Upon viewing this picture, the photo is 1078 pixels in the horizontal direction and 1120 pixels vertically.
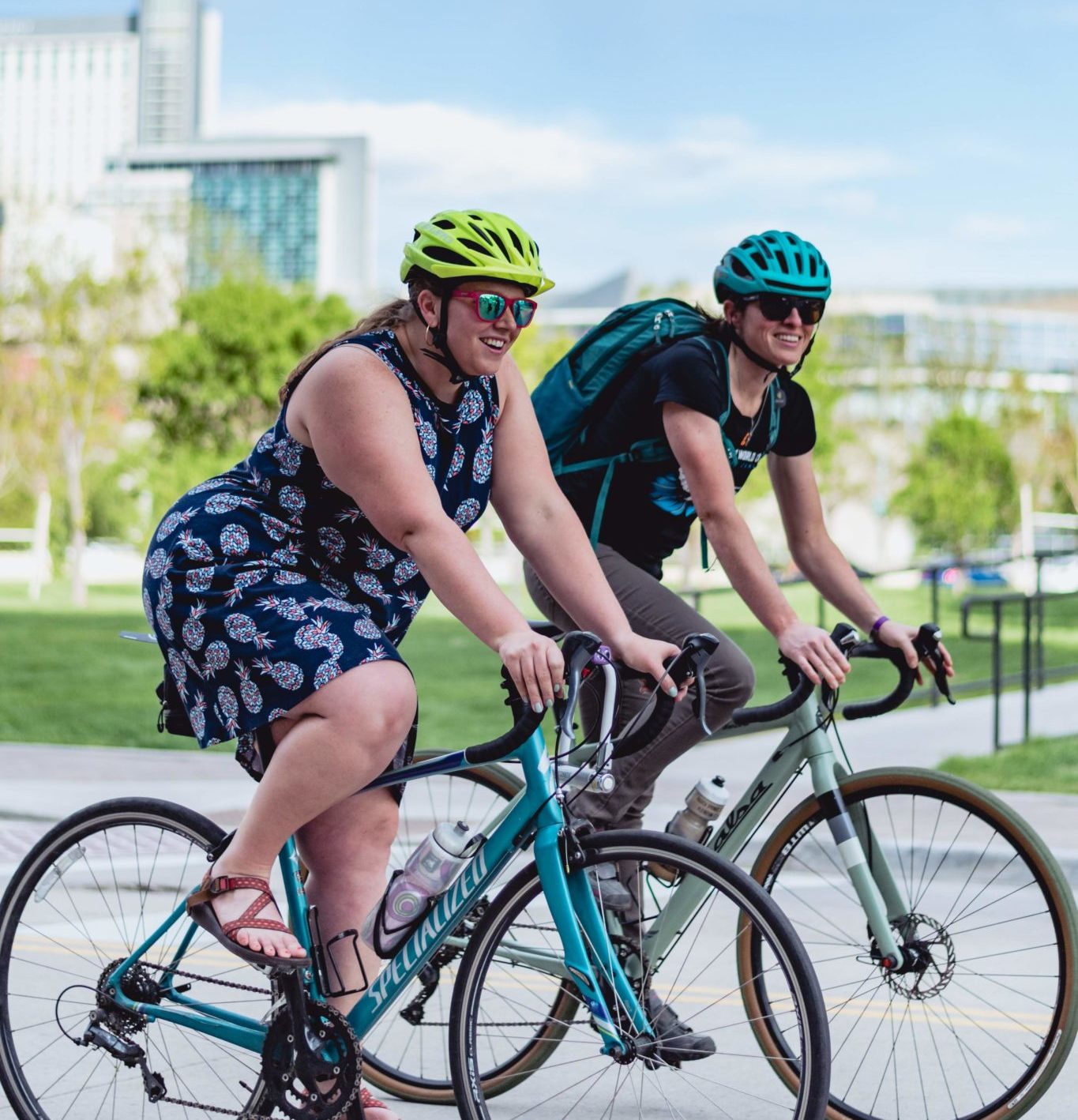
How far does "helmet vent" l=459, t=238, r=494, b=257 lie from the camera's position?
9.83ft

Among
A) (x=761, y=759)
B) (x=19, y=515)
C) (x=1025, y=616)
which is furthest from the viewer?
(x=19, y=515)

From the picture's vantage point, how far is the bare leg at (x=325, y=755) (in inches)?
114

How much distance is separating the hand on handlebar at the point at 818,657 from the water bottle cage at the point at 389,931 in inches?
35.5

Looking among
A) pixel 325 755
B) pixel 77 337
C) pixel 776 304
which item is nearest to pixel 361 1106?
pixel 325 755

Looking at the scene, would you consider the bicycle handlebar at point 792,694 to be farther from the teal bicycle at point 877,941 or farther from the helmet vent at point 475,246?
the helmet vent at point 475,246

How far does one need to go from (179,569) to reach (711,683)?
126 cm

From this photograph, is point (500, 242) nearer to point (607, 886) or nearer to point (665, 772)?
point (607, 886)

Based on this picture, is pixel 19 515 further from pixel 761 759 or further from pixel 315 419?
pixel 315 419

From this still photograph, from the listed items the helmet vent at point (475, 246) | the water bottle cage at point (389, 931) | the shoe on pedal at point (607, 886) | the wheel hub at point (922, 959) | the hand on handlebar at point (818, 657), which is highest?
the helmet vent at point (475, 246)

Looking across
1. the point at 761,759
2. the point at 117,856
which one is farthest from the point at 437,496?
the point at 761,759

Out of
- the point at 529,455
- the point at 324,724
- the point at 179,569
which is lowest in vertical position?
the point at 324,724

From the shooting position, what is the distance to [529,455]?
10.8 feet

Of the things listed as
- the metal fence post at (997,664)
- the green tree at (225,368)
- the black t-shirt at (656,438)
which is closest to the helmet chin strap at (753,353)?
the black t-shirt at (656,438)

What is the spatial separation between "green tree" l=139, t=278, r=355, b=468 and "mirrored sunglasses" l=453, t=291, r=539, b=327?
36691 mm
